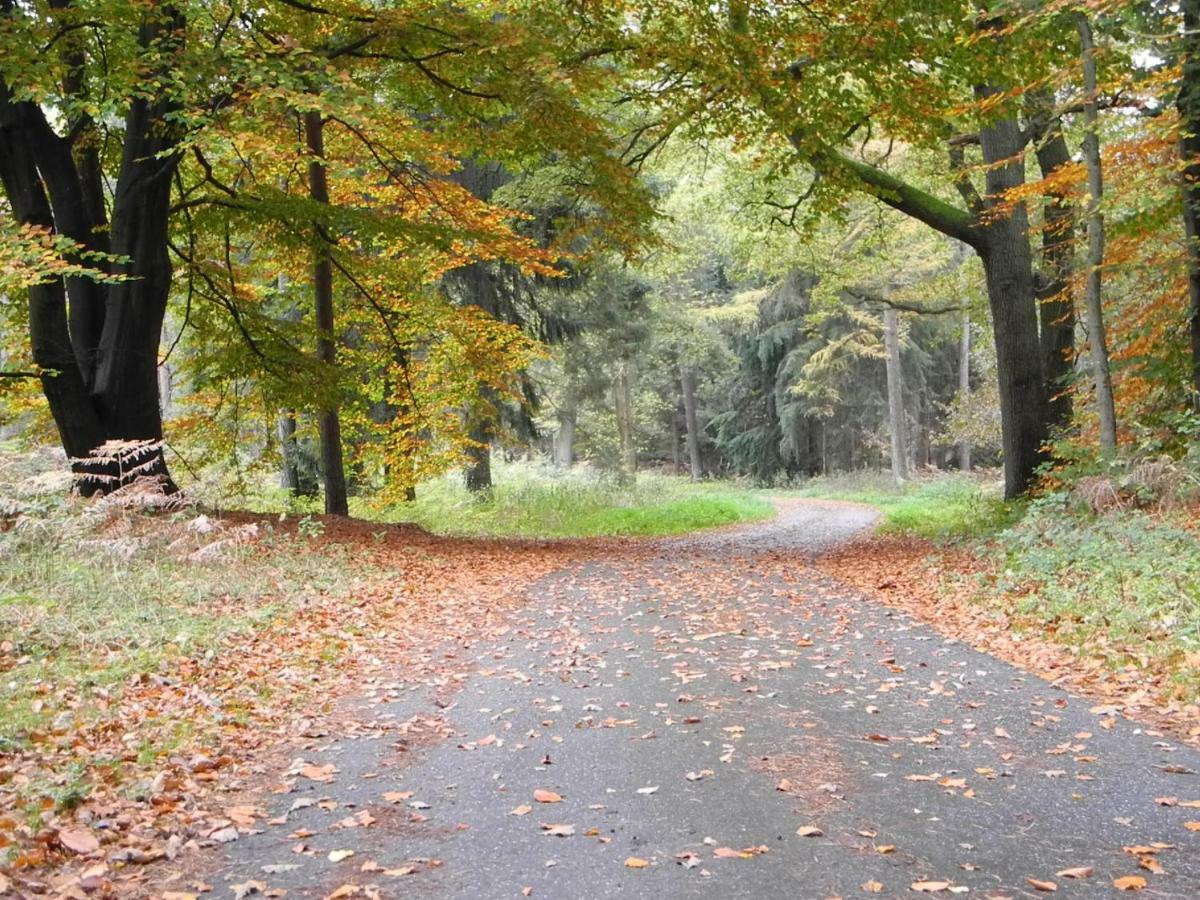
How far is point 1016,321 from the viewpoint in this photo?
1490 cm

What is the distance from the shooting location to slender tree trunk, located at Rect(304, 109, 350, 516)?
50.3ft

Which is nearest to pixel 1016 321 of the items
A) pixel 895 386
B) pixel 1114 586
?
pixel 1114 586

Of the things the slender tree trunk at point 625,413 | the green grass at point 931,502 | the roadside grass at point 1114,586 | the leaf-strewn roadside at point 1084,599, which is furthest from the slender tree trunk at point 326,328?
the slender tree trunk at point 625,413

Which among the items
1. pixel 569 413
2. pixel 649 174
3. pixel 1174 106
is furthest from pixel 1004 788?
pixel 569 413

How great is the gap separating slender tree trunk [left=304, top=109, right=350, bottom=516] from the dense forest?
0.06m

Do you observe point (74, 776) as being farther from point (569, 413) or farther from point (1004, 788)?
point (569, 413)

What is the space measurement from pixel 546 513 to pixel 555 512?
25 cm

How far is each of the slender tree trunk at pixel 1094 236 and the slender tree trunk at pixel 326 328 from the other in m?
10.4

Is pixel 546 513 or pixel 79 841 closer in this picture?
pixel 79 841

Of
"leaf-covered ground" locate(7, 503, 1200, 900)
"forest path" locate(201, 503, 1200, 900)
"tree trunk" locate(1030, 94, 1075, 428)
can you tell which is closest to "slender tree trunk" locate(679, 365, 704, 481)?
"tree trunk" locate(1030, 94, 1075, 428)

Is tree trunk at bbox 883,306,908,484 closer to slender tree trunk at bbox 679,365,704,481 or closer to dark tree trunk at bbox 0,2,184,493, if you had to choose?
slender tree trunk at bbox 679,365,704,481

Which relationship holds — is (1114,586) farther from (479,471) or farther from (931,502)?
(931,502)

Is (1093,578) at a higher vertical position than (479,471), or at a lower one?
lower

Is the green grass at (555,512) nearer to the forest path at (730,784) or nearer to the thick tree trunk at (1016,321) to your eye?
the thick tree trunk at (1016,321)
